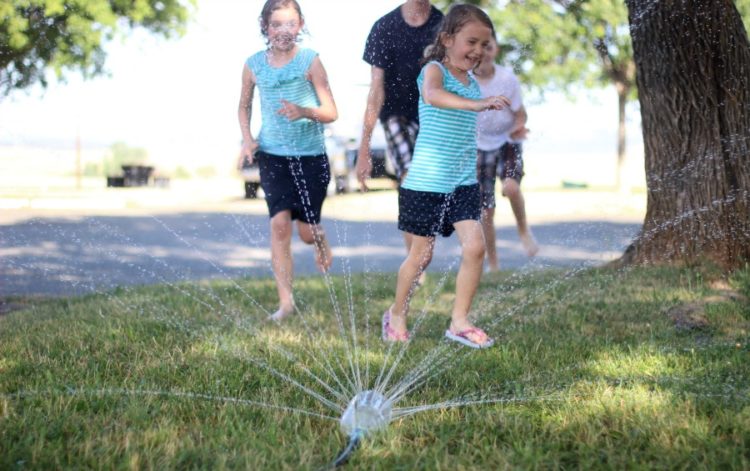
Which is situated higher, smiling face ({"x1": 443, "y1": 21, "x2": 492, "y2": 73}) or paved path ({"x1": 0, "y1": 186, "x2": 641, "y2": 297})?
smiling face ({"x1": 443, "y1": 21, "x2": 492, "y2": 73})

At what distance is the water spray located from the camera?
2.40 meters

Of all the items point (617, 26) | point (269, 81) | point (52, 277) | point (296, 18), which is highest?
point (617, 26)

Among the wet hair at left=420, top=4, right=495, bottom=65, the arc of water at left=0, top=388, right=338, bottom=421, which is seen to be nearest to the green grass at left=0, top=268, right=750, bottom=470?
the arc of water at left=0, top=388, right=338, bottom=421

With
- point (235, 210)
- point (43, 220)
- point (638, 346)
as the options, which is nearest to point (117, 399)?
point (638, 346)

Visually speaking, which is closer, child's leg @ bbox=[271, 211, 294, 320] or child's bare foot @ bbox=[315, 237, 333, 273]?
child's leg @ bbox=[271, 211, 294, 320]

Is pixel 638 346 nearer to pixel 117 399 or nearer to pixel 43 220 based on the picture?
pixel 117 399

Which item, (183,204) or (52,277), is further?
(183,204)

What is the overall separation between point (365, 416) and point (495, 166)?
336cm

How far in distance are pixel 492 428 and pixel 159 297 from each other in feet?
9.68

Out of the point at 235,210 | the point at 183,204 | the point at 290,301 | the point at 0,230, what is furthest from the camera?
the point at 183,204

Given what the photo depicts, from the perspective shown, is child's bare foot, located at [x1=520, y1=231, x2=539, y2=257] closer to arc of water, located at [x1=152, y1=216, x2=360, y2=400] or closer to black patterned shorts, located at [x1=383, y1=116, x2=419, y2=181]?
black patterned shorts, located at [x1=383, y1=116, x2=419, y2=181]

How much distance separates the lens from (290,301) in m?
4.46

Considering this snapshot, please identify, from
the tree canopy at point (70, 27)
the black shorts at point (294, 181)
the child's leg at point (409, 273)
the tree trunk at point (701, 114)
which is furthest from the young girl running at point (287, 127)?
the tree canopy at point (70, 27)

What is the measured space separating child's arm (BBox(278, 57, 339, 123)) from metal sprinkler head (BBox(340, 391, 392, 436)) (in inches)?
73.0
